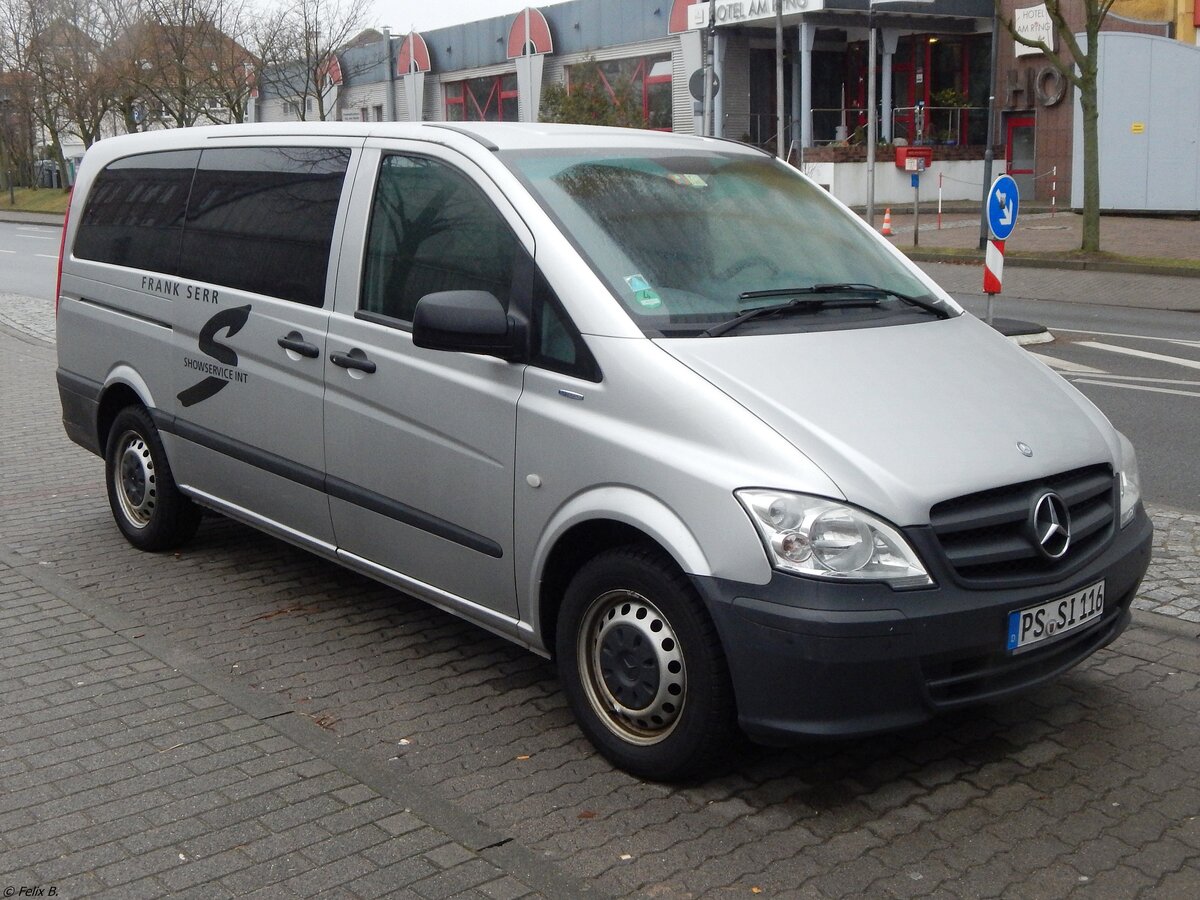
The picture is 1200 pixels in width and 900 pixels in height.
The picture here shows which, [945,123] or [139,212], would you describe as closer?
[139,212]

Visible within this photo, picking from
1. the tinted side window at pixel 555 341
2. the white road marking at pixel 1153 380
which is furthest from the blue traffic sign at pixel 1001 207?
the tinted side window at pixel 555 341

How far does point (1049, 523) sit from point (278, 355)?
292cm

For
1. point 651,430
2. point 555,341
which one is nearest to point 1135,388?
point 555,341

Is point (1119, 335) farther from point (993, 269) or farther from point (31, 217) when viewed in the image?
point (31, 217)

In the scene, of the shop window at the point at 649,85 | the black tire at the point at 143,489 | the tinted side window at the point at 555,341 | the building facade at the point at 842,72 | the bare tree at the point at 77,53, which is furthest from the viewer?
the bare tree at the point at 77,53

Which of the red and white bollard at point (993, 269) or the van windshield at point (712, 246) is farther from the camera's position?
the red and white bollard at point (993, 269)

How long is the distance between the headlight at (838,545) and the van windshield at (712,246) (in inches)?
30.9

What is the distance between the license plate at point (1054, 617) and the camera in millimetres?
3668

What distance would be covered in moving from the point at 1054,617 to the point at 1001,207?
32.2 ft

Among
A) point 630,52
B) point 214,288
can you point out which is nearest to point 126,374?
point 214,288

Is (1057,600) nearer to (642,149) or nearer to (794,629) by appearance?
(794,629)

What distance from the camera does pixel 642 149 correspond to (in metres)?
4.89

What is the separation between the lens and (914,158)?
25594 millimetres

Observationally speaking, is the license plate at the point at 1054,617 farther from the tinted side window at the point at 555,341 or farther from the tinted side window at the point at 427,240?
the tinted side window at the point at 427,240
